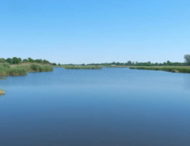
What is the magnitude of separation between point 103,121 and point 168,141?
4.36m

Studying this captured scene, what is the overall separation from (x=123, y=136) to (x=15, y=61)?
89.0 m

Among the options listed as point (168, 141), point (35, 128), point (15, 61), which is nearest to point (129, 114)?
point (168, 141)

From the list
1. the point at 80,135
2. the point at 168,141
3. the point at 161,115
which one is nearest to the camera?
the point at 168,141

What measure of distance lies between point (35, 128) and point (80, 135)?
8.70 ft

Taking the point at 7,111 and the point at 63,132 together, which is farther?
the point at 7,111

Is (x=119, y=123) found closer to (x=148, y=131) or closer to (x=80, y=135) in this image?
(x=148, y=131)

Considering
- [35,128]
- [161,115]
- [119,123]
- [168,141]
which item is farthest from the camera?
[161,115]

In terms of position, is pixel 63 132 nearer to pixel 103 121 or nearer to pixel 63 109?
pixel 103 121

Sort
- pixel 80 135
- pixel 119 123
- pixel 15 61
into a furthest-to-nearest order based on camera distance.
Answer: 1. pixel 15 61
2. pixel 119 123
3. pixel 80 135

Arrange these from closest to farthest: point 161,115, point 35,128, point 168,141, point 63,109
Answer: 1. point 168,141
2. point 35,128
3. point 161,115
4. point 63,109

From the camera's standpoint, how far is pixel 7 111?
53.2ft

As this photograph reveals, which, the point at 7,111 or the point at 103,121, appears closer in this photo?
the point at 103,121

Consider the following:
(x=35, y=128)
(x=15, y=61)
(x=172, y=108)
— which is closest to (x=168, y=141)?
(x=35, y=128)

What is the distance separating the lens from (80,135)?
11.2 meters
